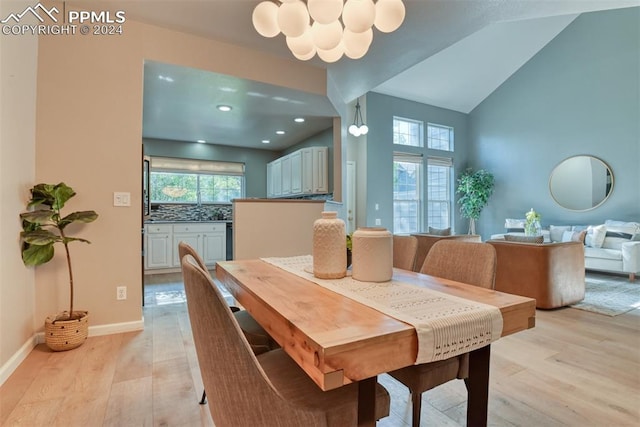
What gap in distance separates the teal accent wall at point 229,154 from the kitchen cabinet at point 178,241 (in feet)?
4.37

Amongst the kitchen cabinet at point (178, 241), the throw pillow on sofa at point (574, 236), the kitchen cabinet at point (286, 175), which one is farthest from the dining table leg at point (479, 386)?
the kitchen cabinet at point (178, 241)

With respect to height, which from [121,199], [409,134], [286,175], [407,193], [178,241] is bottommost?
[178,241]

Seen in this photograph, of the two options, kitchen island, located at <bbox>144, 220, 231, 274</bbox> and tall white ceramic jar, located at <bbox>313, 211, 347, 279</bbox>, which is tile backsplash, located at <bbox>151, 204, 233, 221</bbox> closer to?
kitchen island, located at <bbox>144, 220, 231, 274</bbox>

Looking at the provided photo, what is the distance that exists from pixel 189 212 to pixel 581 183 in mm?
7270

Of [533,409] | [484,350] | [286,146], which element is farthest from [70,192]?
[286,146]

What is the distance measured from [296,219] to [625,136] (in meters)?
5.70

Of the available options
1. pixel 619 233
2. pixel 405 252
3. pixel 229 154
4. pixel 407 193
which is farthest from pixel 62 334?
pixel 619 233

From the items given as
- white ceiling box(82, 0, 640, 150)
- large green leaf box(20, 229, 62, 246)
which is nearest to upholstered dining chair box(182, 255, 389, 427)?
large green leaf box(20, 229, 62, 246)

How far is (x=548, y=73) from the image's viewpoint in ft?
20.1

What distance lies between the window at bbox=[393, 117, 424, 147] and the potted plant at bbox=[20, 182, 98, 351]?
563cm

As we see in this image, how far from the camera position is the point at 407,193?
676 cm

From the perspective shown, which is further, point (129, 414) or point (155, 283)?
point (155, 283)

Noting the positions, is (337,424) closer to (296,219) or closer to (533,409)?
(533,409)

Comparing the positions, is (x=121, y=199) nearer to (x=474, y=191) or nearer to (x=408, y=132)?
(x=408, y=132)
